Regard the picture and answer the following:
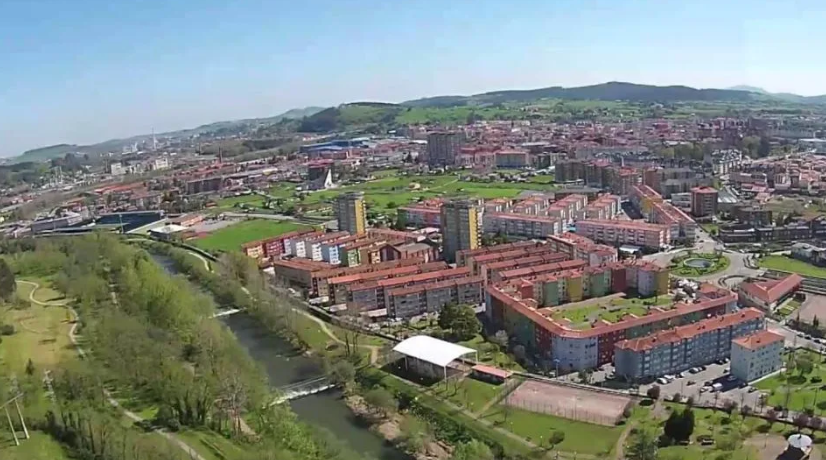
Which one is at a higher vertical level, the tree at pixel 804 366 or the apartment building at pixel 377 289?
the apartment building at pixel 377 289

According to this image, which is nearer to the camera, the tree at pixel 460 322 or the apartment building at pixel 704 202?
the tree at pixel 460 322

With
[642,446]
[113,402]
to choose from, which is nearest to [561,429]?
[642,446]

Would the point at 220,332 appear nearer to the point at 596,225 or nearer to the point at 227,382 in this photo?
the point at 227,382

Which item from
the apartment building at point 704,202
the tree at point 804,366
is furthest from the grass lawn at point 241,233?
the tree at point 804,366

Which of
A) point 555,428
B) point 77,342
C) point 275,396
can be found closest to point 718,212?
point 555,428

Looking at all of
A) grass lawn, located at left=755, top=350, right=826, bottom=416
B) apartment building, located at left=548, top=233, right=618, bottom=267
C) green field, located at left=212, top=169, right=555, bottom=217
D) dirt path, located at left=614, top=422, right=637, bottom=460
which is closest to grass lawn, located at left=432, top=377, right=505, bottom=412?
dirt path, located at left=614, top=422, right=637, bottom=460

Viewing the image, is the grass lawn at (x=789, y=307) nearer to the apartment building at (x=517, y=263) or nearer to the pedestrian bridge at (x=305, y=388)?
the apartment building at (x=517, y=263)

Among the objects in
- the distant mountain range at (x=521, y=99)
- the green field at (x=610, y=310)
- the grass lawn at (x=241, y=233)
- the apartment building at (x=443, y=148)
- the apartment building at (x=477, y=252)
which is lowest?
the green field at (x=610, y=310)
